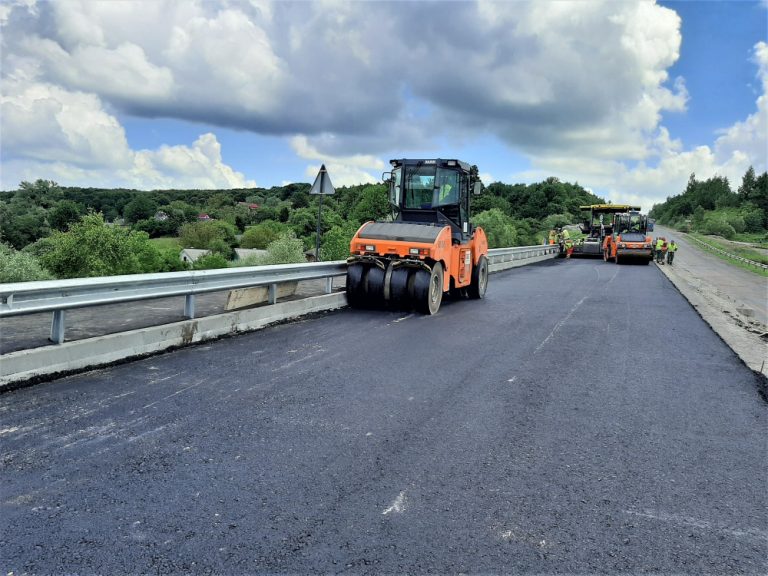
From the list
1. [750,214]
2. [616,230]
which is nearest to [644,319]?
[616,230]

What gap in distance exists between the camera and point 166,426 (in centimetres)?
430

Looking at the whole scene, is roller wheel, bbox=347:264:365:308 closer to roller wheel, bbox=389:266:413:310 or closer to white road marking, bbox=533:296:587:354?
roller wheel, bbox=389:266:413:310

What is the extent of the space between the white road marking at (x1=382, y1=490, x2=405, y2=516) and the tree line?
98.9 meters

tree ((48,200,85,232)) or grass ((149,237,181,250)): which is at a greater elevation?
tree ((48,200,85,232))

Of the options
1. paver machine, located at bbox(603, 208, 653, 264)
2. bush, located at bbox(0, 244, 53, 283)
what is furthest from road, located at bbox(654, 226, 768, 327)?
bush, located at bbox(0, 244, 53, 283)

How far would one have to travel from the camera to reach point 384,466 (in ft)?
12.1

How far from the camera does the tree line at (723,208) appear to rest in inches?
4097

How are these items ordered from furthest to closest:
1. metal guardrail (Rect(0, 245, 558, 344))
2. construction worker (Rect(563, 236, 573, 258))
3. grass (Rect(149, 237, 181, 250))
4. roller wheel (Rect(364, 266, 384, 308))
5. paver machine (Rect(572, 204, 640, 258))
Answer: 1. grass (Rect(149, 237, 181, 250))
2. construction worker (Rect(563, 236, 573, 258))
3. paver machine (Rect(572, 204, 640, 258))
4. roller wheel (Rect(364, 266, 384, 308))
5. metal guardrail (Rect(0, 245, 558, 344))

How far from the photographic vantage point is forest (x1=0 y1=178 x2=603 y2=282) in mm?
55031

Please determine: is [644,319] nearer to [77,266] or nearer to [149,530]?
→ [149,530]

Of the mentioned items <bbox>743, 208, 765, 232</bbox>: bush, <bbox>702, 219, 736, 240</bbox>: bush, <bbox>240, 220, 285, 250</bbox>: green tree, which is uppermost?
<bbox>743, 208, 765, 232</bbox>: bush

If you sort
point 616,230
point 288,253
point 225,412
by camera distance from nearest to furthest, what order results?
point 225,412 → point 616,230 → point 288,253

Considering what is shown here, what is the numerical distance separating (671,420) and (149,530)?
417 cm

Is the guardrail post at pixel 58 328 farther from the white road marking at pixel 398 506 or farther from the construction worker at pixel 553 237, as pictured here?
the construction worker at pixel 553 237
